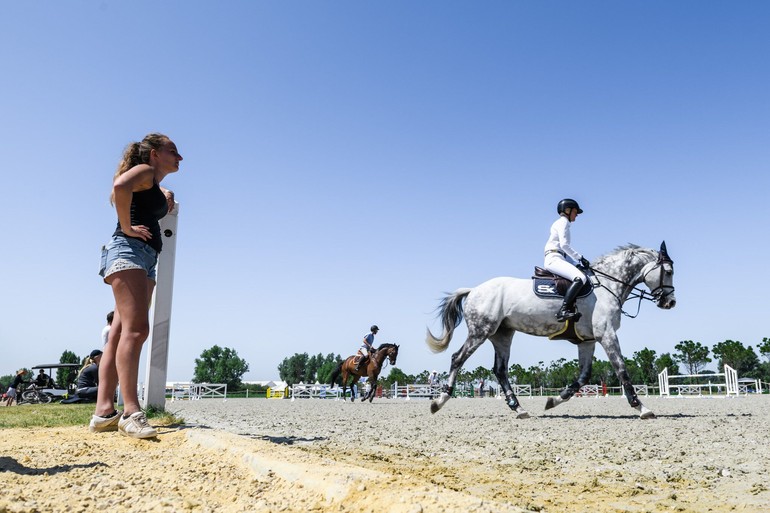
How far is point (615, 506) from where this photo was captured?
2.44 meters

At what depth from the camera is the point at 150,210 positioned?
175 inches

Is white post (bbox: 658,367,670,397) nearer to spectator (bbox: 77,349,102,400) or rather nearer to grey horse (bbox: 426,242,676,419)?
grey horse (bbox: 426,242,676,419)

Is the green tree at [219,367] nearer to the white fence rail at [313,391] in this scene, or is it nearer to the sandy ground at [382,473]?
the white fence rail at [313,391]

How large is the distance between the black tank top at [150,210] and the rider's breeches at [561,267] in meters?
5.79

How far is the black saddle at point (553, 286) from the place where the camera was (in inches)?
322

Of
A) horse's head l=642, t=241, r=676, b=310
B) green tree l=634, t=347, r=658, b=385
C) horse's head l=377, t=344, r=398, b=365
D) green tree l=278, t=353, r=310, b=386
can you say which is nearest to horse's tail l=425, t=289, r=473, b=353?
horse's head l=642, t=241, r=676, b=310

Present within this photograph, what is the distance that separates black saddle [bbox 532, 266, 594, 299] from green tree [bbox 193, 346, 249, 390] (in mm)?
114360

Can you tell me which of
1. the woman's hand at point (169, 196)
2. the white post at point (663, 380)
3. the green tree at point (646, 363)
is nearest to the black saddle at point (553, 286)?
the woman's hand at point (169, 196)

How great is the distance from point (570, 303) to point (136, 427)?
20.0 ft

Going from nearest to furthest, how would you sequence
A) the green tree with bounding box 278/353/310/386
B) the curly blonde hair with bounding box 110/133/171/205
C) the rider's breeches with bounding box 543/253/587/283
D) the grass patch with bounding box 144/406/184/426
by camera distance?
1. the curly blonde hair with bounding box 110/133/171/205
2. the grass patch with bounding box 144/406/184/426
3. the rider's breeches with bounding box 543/253/587/283
4. the green tree with bounding box 278/353/310/386

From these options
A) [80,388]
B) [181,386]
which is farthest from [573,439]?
[181,386]

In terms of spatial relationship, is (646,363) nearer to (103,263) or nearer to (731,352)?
(731,352)

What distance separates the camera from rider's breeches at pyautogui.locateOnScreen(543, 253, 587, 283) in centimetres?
812

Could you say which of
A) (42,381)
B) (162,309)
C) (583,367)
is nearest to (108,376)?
(162,309)
